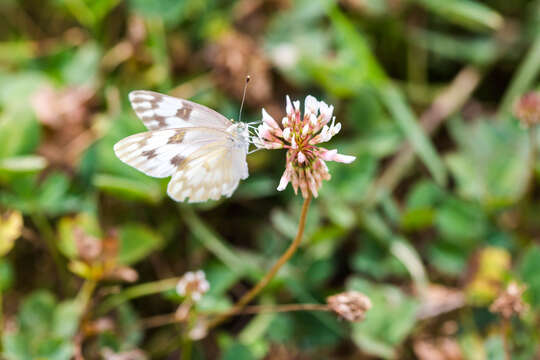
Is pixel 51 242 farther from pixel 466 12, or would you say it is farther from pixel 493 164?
pixel 466 12

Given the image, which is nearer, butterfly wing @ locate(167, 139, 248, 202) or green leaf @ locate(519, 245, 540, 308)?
butterfly wing @ locate(167, 139, 248, 202)

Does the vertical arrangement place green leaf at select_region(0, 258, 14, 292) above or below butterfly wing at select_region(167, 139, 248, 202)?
below

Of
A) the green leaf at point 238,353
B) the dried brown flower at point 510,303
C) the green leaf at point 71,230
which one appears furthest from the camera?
the green leaf at point 71,230

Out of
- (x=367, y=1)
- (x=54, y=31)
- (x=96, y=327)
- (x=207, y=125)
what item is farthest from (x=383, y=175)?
(x=54, y=31)

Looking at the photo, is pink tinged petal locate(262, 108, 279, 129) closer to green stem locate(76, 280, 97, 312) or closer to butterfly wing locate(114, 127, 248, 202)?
butterfly wing locate(114, 127, 248, 202)

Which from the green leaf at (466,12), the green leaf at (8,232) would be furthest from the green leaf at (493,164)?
the green leaf at (8,232)

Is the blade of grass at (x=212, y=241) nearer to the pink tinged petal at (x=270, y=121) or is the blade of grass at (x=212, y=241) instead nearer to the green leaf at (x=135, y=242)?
the green leaf at (x=135, y=242)

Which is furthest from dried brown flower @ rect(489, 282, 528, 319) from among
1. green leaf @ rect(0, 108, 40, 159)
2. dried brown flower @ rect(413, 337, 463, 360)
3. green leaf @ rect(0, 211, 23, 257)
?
green leaf @ rect(0, 108, 40, 159)

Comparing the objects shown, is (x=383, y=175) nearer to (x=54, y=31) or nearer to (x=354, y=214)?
(x=354, y=214)
